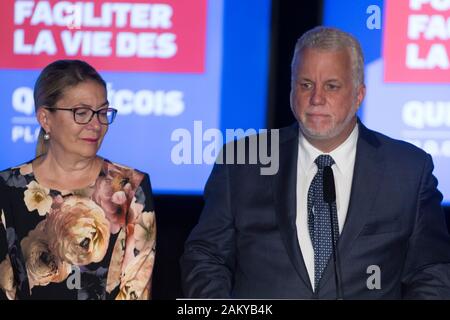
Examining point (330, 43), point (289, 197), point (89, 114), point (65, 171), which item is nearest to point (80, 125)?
point (89, 114)

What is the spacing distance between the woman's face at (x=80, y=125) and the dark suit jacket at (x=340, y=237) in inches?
18.6

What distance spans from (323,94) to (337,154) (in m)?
0.20

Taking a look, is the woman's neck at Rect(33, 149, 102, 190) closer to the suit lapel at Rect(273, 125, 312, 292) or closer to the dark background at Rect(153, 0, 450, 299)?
the suit lapel at Rect(273, 125, 312, 292)

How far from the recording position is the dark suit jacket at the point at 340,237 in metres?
2.68

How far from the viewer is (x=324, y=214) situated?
2697mm

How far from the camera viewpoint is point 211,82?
4094 millimetres

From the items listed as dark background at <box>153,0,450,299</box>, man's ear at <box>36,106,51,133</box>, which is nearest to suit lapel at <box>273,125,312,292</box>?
man's ear at <box>36,106,51,133</box>

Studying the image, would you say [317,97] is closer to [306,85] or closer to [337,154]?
[306,85]

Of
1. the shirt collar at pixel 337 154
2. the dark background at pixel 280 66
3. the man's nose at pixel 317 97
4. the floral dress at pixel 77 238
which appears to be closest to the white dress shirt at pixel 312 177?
the shirt collar at pixel 337 154

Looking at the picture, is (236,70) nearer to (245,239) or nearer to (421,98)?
(421,98)

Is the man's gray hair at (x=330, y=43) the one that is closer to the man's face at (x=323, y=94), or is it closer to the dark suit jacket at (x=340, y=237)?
the man's face at (x=323, y=94)

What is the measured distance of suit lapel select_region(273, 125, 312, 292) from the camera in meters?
2.69
